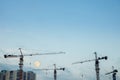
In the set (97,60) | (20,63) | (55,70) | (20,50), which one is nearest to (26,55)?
(20,50)

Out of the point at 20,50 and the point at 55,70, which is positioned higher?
the point at 20,50

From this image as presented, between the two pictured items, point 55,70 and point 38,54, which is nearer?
point 38,54

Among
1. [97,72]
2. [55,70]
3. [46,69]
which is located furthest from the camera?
[46,69]

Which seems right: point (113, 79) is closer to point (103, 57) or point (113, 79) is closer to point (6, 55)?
point (103, 57)

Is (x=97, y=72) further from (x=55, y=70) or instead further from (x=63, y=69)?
(x=63, y=69)

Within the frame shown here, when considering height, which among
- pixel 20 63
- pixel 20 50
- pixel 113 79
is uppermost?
pixel 20 50

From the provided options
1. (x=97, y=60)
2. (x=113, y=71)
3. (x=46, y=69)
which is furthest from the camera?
(x=46, y=69)

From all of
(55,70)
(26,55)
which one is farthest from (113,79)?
(26,55)

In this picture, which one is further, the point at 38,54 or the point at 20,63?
the point at 38,54

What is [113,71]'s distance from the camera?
17388 centimetres

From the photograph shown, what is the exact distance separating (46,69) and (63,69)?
24.1 meters

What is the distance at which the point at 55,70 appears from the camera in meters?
161

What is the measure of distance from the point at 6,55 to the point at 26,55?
1232 cm

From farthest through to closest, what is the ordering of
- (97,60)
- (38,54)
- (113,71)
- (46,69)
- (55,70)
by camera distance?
(46,69)
(113,71)
(55,70)
(38,54)
(97,60)
